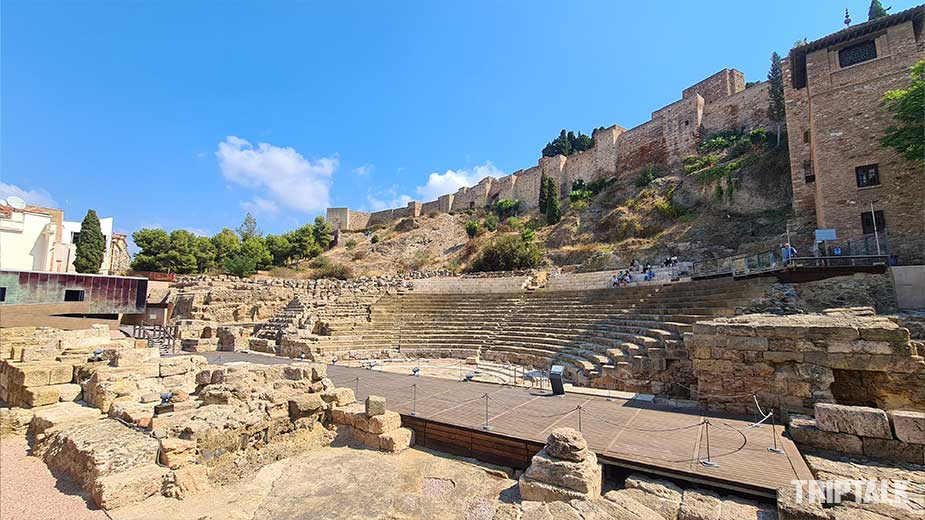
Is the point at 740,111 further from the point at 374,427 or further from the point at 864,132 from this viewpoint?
the point at 374,427

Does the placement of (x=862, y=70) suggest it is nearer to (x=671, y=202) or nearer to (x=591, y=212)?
(x=671, y=202)

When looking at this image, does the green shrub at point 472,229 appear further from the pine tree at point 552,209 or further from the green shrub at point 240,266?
the green shrub at point 240,266

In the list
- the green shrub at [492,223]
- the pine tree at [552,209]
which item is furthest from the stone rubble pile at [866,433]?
the green shrub at [492,223]

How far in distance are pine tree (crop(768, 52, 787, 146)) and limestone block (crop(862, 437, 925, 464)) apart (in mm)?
29331

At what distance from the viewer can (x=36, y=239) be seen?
102 feet

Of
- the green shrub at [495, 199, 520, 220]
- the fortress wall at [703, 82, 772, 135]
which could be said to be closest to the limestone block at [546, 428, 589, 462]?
the fortress wall at [703, 82, 772, 135]

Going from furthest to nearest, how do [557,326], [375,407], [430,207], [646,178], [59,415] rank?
[430,207] → [646,178] → [557,326] → [59,415] → [375,407]

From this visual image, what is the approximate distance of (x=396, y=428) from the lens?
22.9 ft

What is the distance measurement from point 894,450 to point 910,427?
36 centimetres

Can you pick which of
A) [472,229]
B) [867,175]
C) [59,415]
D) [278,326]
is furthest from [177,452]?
[472,229]

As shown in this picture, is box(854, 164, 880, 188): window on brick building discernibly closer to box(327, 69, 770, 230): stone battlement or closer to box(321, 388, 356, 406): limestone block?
box(327, 69, 770, 230): stone battlement

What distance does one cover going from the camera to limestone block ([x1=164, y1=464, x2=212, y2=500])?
489 centimetres

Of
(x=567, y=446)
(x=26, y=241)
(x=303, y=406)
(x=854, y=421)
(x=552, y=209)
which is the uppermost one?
(x=552, y=209)

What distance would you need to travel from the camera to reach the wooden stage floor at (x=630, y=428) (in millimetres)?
4664
